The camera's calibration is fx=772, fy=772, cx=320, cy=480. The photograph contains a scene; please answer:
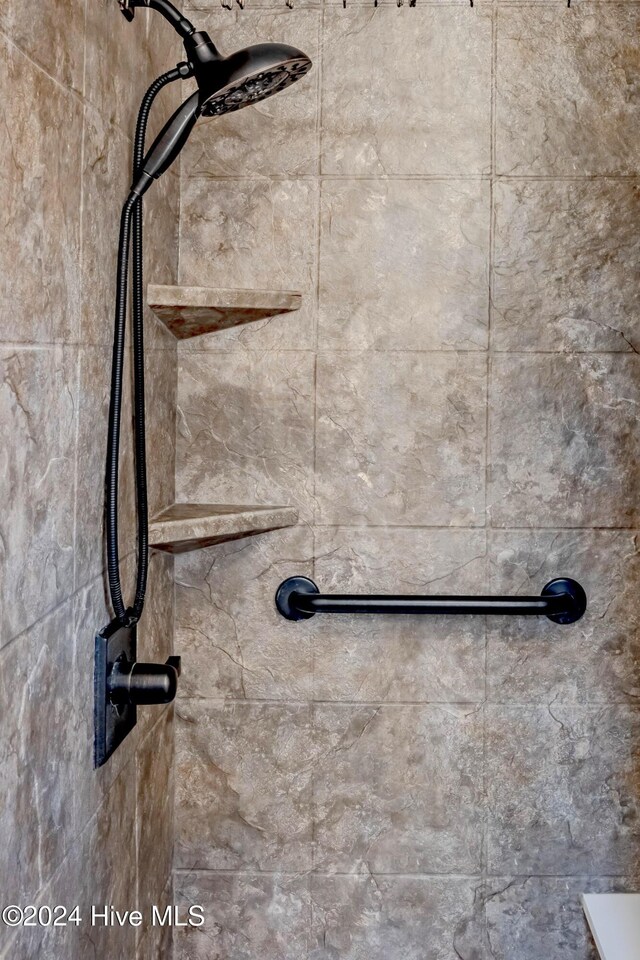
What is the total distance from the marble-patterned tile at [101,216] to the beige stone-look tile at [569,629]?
774 millimetres

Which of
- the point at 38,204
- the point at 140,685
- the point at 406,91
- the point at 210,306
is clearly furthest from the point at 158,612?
the point at 406,91

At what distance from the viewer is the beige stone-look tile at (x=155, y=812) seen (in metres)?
1.19

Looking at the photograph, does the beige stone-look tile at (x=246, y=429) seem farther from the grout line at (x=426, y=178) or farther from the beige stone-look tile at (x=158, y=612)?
the grout line at (x=426, y=178)

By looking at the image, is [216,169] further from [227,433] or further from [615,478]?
[615,478]

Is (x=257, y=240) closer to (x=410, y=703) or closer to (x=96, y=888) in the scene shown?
(x=410, y=703)

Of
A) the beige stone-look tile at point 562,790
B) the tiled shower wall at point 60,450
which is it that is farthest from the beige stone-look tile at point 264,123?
the beige stone-look tile at point 562,790

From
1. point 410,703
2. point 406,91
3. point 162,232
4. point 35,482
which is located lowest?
point 410,703

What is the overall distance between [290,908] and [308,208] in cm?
125

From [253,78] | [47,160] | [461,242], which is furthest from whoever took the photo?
[461,242]

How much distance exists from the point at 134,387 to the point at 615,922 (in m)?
1.12

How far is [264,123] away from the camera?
1341 millimetres

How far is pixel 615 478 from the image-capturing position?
4.46ft

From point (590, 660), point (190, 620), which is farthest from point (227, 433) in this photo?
point (590, 660)

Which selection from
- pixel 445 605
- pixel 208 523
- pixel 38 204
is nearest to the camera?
pixel 38 204
